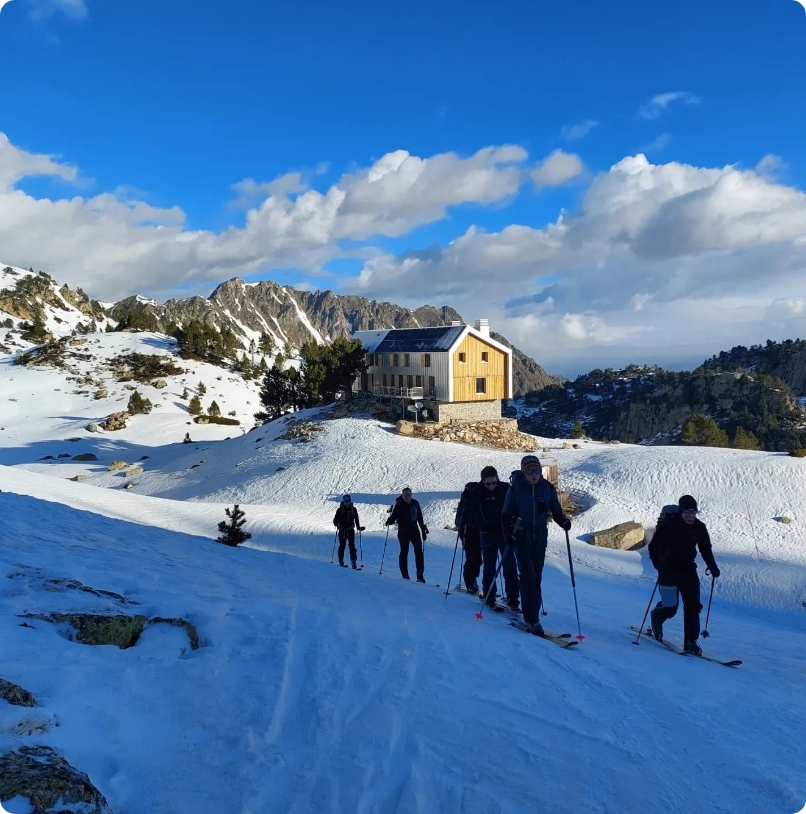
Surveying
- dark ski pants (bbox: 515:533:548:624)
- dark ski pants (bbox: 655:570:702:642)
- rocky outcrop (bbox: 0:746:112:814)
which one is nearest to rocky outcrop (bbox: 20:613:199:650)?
rocky outcrop (bbox: 0:746:112:814)

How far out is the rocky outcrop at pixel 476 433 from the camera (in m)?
36.5

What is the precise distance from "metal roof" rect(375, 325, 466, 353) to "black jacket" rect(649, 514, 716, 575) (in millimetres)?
30754

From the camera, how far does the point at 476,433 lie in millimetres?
38125

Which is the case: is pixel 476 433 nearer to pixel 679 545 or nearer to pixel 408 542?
pixel 408 542

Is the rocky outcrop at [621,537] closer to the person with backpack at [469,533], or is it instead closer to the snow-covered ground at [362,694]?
the snow-covered ground at [362,694]

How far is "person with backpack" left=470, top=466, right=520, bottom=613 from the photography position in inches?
367

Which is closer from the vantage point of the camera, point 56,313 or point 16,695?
point 16,695

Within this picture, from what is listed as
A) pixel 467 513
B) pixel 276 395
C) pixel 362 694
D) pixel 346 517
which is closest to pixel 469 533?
pixel 467 513

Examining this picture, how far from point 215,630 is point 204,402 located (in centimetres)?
5863

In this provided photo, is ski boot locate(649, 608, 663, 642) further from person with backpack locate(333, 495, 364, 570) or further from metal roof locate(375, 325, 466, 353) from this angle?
metal roof locate(375, 325, 466, 353)

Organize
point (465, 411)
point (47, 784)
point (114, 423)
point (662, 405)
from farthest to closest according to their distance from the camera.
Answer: point (662, 405)
point (114, 423)
point (465, 411)
point (47, 784)

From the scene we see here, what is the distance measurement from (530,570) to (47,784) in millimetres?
6144

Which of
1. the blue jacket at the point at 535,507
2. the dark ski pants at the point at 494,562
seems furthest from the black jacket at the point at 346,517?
the blue jacket at the point at 535,507

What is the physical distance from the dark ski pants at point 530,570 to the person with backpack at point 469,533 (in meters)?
1.86
